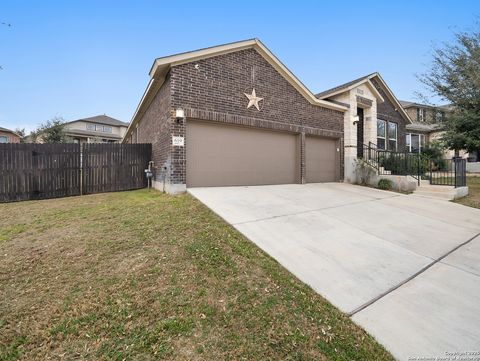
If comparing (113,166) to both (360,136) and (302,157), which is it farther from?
(360,136)

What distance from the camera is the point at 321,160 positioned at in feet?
37.9

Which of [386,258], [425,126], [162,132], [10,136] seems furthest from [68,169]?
[10,136]

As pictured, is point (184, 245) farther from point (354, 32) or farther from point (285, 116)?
point (354, 32)

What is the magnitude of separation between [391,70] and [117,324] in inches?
708

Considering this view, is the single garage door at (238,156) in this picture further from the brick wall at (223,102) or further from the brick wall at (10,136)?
the brick wall at (10,136)

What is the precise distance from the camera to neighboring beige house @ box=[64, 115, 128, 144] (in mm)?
33147

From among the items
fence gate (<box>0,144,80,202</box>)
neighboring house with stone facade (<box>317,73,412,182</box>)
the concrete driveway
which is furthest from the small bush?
fence gate (<box>0,144,80,202</box>)

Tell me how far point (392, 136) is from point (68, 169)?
17.3 m

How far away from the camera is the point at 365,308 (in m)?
2.62

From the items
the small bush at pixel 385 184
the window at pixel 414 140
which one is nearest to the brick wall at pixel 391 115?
the window at pixel 414 140

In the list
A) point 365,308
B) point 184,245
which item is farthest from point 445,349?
point 184,245

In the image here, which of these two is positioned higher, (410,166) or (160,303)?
(410,166)

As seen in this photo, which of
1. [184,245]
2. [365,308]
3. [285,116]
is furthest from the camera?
[285,116]

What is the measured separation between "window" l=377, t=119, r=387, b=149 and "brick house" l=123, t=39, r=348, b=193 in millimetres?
5011
